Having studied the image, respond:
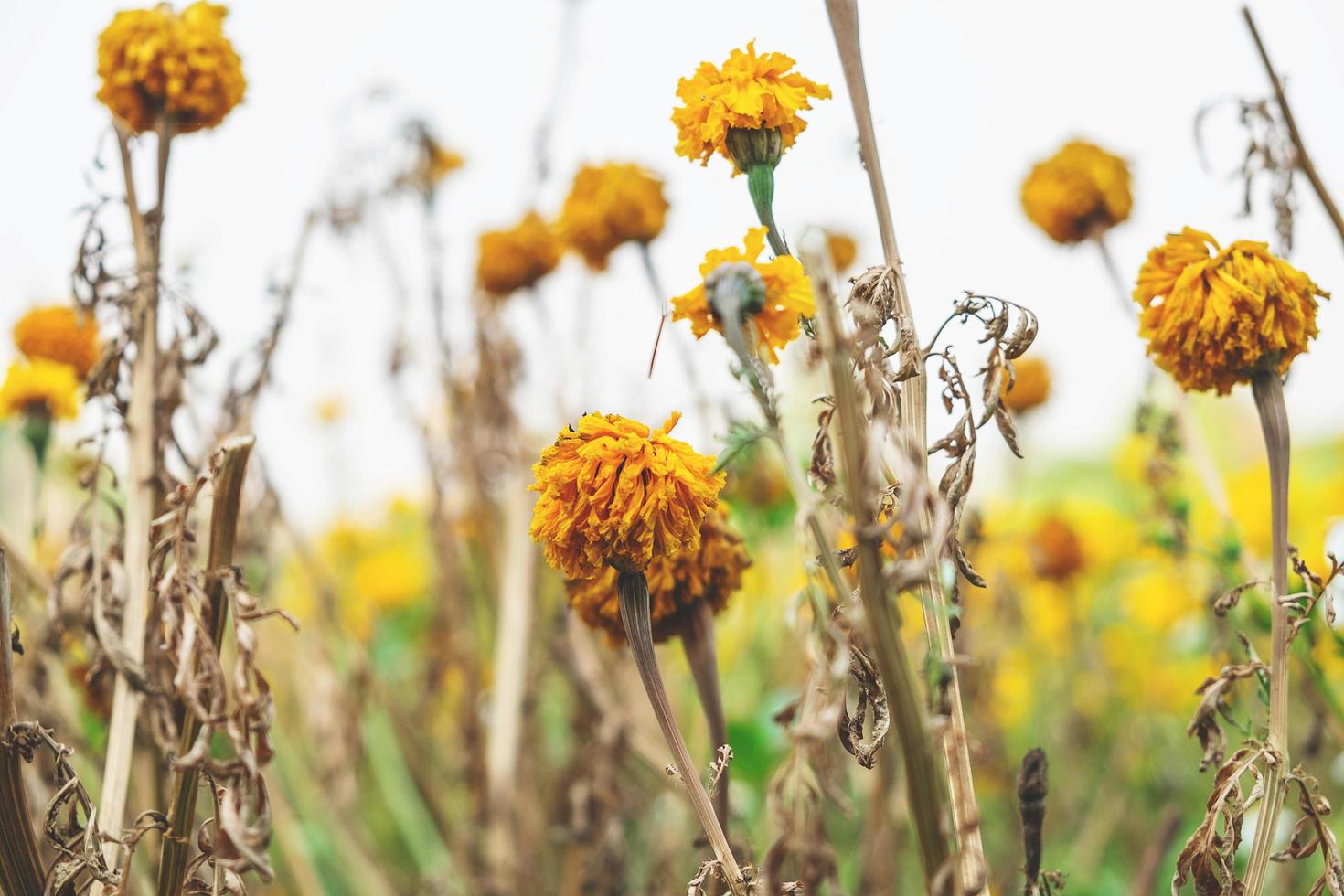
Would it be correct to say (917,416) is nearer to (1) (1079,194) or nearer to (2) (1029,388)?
(1) (1079,194)

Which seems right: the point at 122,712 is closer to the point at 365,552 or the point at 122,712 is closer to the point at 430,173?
the point at 430,173

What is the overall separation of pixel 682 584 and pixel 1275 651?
26cm

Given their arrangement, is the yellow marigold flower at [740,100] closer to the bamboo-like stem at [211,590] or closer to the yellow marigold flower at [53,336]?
the bamboo-like stem at [211,590]

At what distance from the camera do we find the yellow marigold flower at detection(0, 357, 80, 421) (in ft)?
2.59

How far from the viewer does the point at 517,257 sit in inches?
42.5

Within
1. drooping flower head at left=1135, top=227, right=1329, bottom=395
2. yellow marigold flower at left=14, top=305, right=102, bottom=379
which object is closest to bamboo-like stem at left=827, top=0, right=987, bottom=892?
drooping flower head at left=1135, top=227, right=1329, bottom=395

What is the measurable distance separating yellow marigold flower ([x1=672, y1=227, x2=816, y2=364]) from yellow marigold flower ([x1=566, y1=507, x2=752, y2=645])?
0.12 m

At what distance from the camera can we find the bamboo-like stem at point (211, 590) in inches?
16.6

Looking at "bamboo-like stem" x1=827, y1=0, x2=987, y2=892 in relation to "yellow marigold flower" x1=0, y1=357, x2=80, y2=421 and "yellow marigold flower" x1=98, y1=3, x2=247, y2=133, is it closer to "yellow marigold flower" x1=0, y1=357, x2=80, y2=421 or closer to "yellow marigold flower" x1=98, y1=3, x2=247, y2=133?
"yellow marigold flower" x1=98, y1=3, x2=247, y2=133

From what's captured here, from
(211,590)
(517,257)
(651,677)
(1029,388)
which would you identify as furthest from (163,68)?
(1029,388)

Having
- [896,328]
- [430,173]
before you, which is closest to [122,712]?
[896,328]

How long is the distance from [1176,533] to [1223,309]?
32 cm

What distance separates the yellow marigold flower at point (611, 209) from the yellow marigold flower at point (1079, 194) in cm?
30

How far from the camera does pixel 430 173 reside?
119 cm
